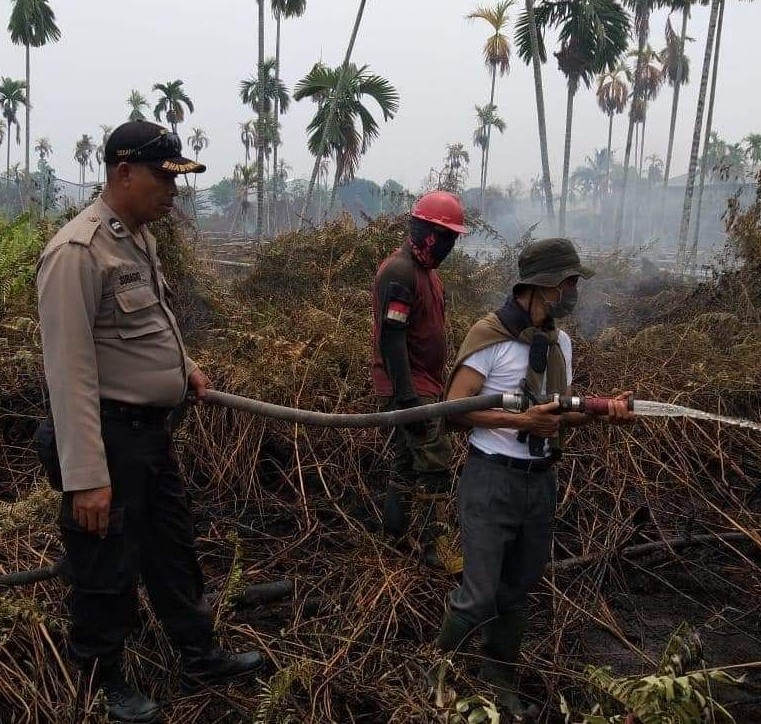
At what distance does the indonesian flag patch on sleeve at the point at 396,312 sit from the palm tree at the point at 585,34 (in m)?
16.8

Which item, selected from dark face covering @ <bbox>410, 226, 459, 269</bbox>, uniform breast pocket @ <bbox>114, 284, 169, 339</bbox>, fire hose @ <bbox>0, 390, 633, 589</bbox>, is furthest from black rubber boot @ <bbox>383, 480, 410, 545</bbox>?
uniform breast pocket @ <bbox>114, 284, 169, 339</bbox>

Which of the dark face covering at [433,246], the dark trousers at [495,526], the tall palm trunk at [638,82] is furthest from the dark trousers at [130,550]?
the tall palm trunk at [638,82]

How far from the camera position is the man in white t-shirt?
205 cm

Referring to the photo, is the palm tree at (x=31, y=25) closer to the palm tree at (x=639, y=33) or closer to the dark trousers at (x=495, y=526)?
the palm tree at (x=639, y=33)

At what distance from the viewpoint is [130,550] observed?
6.47ft

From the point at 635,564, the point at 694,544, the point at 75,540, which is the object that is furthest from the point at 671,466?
the point at 75,540

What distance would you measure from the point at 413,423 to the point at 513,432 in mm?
1027

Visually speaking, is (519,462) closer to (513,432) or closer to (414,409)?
(513,432)

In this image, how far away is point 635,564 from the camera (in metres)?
3.28

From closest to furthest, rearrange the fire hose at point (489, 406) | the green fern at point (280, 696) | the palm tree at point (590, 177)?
the green fern at point (280, 696) < the fire hose at point (489, 406) < the palm tree at point (590, 177)

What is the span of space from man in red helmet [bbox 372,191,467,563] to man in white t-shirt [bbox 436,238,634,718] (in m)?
0.68

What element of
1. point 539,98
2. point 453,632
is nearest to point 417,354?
point 453,632

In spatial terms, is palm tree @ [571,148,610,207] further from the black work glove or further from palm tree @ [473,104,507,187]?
the black work glove

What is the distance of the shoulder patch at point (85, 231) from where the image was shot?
177 cm
